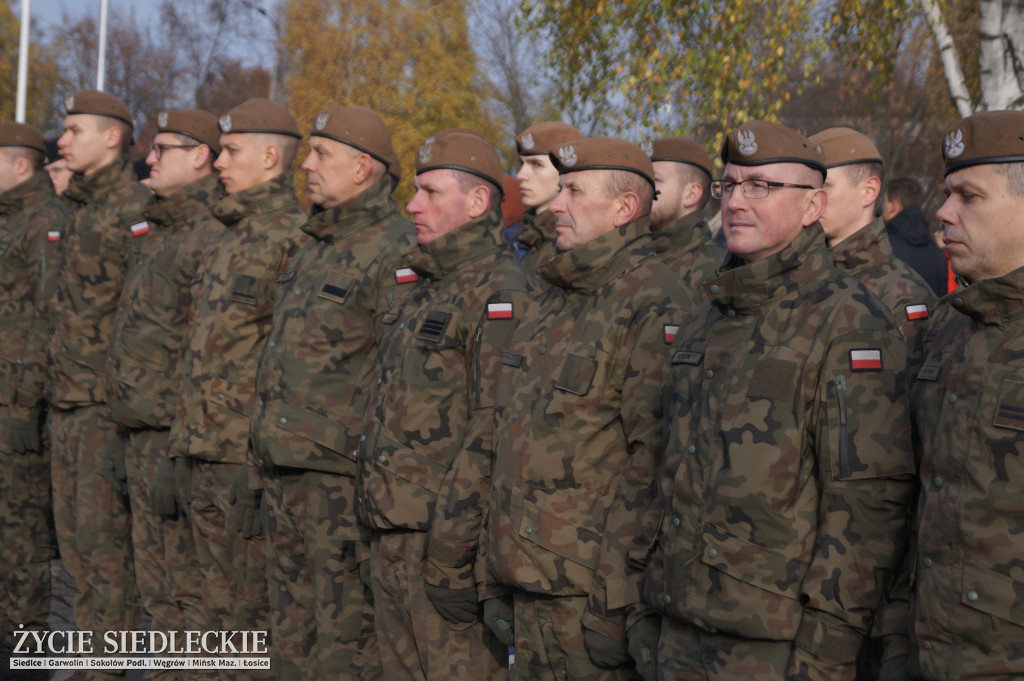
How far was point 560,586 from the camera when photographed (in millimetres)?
3227

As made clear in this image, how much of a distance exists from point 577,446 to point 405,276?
1475 millimetres

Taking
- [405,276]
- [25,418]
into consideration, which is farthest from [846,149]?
[25,418]

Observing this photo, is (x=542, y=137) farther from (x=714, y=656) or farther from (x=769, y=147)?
(x=714, y=656)

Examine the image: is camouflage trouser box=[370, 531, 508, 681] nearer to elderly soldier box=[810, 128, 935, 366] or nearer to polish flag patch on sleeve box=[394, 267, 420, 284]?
polish flag patch on sleeve box=[394, 267, 420, 284]

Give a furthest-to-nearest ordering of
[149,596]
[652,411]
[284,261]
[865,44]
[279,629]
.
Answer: [865,44] → [149,596] → [284,261] → [279,629] → [652,411]

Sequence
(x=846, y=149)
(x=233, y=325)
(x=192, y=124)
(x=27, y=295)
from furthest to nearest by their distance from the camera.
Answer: (x=27, y=295), (x=192, y=124), (x=233, y=325), (x=846, y=149)

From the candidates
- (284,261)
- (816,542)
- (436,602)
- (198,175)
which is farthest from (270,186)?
(816,542)

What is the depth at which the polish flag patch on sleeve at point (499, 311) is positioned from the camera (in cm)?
385

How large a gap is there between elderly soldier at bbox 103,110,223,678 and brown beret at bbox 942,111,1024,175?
12.8 ft

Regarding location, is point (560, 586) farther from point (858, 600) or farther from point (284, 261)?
point (284, 261)

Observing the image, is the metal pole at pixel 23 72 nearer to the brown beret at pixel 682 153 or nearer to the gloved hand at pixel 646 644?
the brown beret at pixel 682 153

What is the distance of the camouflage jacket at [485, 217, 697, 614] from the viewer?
3225mm

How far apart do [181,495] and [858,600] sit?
359 cm

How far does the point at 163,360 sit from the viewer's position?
5.51 meters
